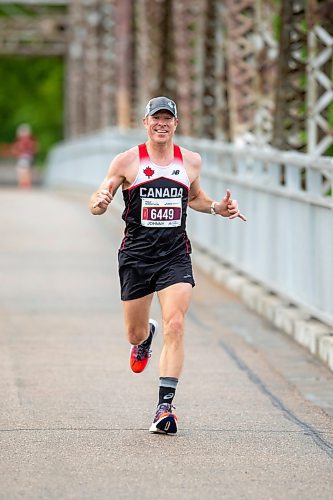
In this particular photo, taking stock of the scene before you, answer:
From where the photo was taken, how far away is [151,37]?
34219 millimetres

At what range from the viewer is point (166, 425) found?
29.1ft

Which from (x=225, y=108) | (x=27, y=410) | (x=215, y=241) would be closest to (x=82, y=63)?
(x=225, y=108)

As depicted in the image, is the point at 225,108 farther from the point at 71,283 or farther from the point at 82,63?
the point at 82,63

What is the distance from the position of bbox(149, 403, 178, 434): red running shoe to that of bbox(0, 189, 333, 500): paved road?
61 mm

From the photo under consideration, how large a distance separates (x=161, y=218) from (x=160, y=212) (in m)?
0.04

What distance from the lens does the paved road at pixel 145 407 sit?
768 cm

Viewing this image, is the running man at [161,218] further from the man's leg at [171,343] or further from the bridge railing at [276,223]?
the bridge railing at [276,223]

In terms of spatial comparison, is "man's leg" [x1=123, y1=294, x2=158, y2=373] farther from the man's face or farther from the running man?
the man's face

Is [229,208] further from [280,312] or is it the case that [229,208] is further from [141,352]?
[280,312]

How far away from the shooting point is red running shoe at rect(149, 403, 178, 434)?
888 cm

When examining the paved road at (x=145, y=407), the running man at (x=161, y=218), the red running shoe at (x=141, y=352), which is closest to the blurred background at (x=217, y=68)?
the paved road at (x=145, y=407)

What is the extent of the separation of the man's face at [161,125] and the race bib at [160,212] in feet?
1.03

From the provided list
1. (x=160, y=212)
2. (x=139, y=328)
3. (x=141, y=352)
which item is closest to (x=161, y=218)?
(x=160, y=212)

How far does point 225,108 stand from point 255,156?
28.9 feet
